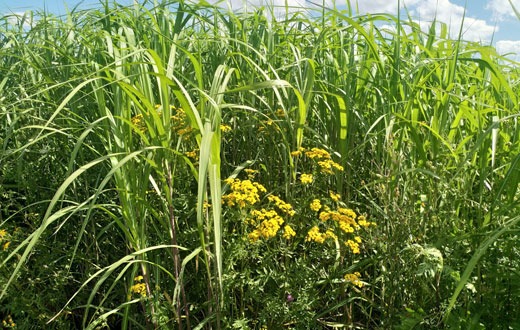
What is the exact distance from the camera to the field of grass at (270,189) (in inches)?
72.6

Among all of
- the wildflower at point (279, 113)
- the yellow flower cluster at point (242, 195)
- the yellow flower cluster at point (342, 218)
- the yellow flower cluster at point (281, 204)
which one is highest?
the wildflower at point (279, 113)

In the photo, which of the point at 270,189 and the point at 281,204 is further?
the point at 270,189

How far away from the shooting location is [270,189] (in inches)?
93.3

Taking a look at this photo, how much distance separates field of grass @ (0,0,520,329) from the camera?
1.84 meters

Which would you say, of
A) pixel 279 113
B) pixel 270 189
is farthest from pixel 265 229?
pixel 279 113

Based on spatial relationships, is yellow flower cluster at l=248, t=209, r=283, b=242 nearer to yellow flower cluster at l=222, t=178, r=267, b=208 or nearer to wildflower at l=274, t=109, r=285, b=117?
yellow flower cluster at l=222, t=178, r=267, b=208

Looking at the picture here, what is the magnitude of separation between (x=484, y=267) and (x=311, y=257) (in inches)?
23.9

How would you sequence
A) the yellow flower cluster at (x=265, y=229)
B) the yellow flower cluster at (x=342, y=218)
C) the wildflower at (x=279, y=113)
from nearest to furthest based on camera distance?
the yellow flower cluster at (x=265, y=229) < the yellow flower cluster at (x=342, y=218) < the wildflower at (x=279, y=113)

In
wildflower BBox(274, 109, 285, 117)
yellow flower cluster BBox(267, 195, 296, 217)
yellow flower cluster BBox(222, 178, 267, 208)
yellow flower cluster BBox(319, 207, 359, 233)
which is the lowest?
yellow flower cluster BBox(319, 207, 359, 233)

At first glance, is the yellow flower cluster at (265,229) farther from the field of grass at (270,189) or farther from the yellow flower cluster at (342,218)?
the yellow flower cluster at (342,218)

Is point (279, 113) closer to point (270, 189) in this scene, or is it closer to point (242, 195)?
point (270, 189)

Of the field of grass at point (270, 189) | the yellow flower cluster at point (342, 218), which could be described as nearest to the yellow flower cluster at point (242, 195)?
the field of grass at point (270, 189)

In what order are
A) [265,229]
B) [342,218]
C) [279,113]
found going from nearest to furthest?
[265,229]
[342,218]
[279,113]

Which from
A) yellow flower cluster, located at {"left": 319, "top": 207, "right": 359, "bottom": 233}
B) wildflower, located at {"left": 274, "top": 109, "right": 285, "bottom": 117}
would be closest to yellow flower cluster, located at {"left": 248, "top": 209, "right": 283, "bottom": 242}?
yellow flower cluster, located at {"left": 319, "top": 207, "right": 359, "bottom": 233}
